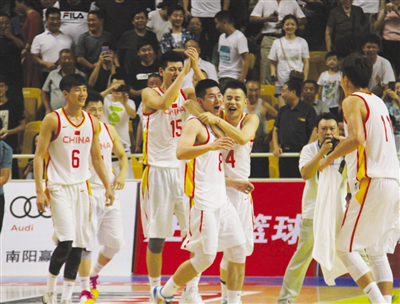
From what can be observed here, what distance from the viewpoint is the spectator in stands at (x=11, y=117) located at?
1361 centimetres

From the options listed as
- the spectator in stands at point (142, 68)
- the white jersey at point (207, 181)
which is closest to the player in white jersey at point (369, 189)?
the white jersey at point (207, 181)

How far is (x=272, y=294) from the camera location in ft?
30.6

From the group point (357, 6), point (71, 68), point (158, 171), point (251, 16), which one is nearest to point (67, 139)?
point (158, 171)

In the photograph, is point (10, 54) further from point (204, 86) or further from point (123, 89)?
point (204, 86)

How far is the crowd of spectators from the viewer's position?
13.6 m

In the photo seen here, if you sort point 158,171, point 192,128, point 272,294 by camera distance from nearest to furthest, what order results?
point 192,128, point 158,171, point 272,294

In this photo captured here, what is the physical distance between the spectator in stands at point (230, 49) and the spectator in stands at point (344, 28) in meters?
1.94

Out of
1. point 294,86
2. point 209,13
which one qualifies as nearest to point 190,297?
point 294,86

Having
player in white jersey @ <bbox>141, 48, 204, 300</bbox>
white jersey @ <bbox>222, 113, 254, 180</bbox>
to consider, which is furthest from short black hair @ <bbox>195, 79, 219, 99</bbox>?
player in white jersey @ <bbox>141, 48, 204, 300</bbox>

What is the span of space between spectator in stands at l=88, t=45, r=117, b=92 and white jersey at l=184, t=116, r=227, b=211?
755 cm

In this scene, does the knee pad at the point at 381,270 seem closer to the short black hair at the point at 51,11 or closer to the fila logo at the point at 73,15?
the short black hair at the point at 51,11

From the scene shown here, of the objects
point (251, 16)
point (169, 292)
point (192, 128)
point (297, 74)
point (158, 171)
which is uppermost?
point (251, 16)

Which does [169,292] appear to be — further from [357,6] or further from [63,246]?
[357,6]

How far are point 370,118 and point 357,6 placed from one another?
8926 millimetres
